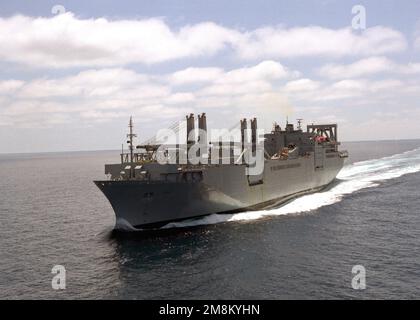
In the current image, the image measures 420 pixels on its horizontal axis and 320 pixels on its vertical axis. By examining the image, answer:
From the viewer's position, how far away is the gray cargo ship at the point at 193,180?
3525cm

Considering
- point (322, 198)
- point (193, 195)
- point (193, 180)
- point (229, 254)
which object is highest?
point (193, 180)

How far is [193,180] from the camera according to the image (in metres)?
36.8

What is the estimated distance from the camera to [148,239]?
110 ft

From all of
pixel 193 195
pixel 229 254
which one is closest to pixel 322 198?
pixel 193 195

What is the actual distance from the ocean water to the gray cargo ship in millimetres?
1496

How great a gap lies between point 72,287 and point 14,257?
10069mm

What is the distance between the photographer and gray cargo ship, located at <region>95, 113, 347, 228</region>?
116 ft

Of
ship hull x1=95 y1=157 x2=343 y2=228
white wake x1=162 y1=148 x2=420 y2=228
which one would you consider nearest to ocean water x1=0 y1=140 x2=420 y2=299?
white wake x1=162 y1=148 x2=420 y2=228

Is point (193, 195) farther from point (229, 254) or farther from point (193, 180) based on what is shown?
point (229, 254)

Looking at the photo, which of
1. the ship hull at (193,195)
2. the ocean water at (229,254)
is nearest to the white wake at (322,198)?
the ocean water at (229,254)

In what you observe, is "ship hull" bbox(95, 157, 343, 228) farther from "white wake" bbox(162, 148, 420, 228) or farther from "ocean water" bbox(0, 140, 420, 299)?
"ocean water" bbox(0, 140, 420, 299)

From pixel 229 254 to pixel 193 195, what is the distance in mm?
9387

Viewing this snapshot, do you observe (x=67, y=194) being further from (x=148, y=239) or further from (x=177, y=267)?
(x=177, y=267)

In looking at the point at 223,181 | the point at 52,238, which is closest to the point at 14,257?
the point at 52,238
